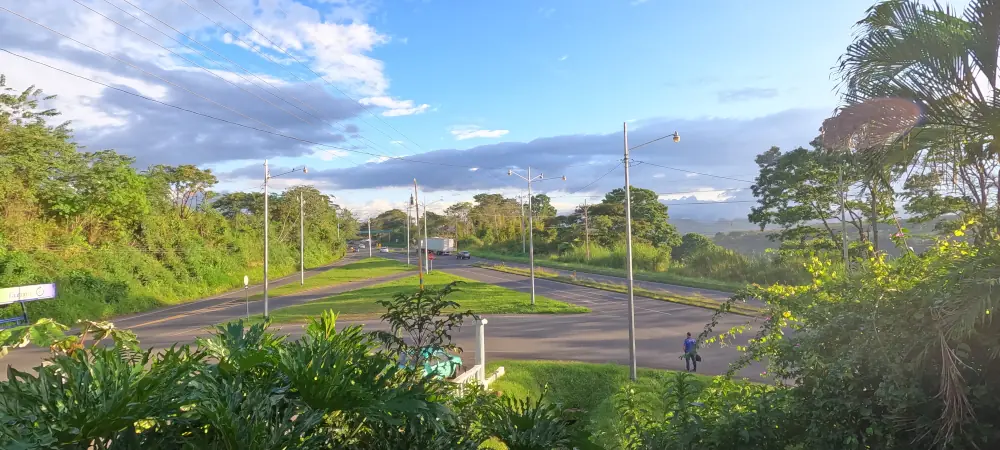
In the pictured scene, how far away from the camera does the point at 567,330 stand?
1931 cm

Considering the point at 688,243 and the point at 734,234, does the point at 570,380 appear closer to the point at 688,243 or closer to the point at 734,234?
the point at 734,234

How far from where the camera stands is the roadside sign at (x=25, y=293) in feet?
53.2

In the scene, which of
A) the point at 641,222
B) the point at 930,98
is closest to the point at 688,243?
the point at 641,222

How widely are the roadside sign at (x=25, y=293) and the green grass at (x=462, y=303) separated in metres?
6.98

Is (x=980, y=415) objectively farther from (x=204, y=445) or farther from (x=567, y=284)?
(x=567, y=284)

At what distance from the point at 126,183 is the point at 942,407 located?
1340 inches

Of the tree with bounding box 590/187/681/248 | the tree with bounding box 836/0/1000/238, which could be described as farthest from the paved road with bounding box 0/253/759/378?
the tree with bounding box 590/187/681/248

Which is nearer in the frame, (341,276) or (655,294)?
(655,294)

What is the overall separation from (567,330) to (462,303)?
836 cm

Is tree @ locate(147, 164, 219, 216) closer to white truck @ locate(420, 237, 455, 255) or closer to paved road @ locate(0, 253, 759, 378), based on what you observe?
paved road @ locate(0, 253, 759, 378)

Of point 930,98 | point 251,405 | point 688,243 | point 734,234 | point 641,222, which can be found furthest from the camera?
point 688,243

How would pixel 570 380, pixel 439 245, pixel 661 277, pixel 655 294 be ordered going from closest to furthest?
pixel 570 380 < pixel 655 294 < pixel 661 277 < pixel 439 245

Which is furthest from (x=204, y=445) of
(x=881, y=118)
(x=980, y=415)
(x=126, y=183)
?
(x=126, y=183)

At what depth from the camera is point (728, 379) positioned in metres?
4.68
